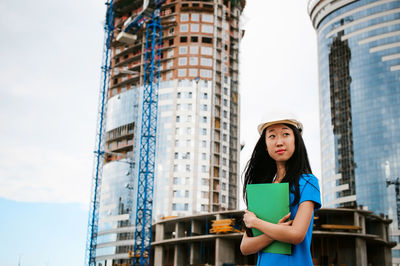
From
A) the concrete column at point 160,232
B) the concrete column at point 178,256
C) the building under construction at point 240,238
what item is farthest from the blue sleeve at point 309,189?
the concrete column at point 160,232

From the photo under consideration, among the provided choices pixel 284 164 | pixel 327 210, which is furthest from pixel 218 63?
pixel 284 164

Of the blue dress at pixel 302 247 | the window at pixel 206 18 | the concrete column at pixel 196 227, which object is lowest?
the blue dress at pixel 302 247

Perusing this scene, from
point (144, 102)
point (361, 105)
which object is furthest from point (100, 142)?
point (361, 105)

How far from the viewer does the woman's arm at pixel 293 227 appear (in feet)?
10.2

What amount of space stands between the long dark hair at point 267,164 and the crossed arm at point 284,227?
29cm

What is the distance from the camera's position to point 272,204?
10.6ft

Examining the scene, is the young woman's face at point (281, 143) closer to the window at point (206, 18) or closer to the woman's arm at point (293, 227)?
the woman's arm at point (293, 227)

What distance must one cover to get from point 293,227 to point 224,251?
5377 cm

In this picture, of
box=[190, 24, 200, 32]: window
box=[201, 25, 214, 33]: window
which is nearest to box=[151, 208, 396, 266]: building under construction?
box=[190, 24, 200, 32]: window

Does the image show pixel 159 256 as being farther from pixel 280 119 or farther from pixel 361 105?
pixel 280 119

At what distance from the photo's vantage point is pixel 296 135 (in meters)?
3.57

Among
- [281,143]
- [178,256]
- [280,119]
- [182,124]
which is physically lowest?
[178,256]

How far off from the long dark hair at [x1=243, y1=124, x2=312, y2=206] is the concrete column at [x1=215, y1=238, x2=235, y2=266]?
5167cm

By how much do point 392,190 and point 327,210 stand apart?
147 ft
